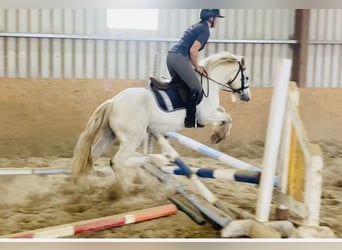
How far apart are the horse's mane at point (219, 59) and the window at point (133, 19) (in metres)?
0.19

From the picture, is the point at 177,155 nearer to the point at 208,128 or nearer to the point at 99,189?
the point at 208,128

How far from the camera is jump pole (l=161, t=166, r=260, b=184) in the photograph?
5.38 feet

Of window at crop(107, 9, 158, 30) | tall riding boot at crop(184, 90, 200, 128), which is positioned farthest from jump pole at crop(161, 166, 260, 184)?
window at crop(107, 9, 158, 30)

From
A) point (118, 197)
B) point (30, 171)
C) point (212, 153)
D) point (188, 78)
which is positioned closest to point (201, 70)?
point (188, 78)

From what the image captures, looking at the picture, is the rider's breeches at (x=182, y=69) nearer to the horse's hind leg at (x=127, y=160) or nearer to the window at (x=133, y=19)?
the window at (x=133, y=19)

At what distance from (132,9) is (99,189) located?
0.56 m

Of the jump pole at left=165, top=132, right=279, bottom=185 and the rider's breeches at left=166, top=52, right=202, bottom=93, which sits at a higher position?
Result: the rider's breeches at left=166, top=52, right=202, bottom=93

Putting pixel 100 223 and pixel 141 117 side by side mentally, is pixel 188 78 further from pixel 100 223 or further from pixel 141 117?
pixel 100 223

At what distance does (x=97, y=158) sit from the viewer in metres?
1.63

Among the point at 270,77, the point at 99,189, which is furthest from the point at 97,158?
the point at 270,77

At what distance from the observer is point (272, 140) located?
1.63m

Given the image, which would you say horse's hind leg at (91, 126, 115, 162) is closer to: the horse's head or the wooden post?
the horse's head

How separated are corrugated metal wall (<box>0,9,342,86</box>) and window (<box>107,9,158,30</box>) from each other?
17 mm

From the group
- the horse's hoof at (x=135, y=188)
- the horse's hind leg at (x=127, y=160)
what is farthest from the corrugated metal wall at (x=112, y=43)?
the horse's hoof at (x=135, y=188)
